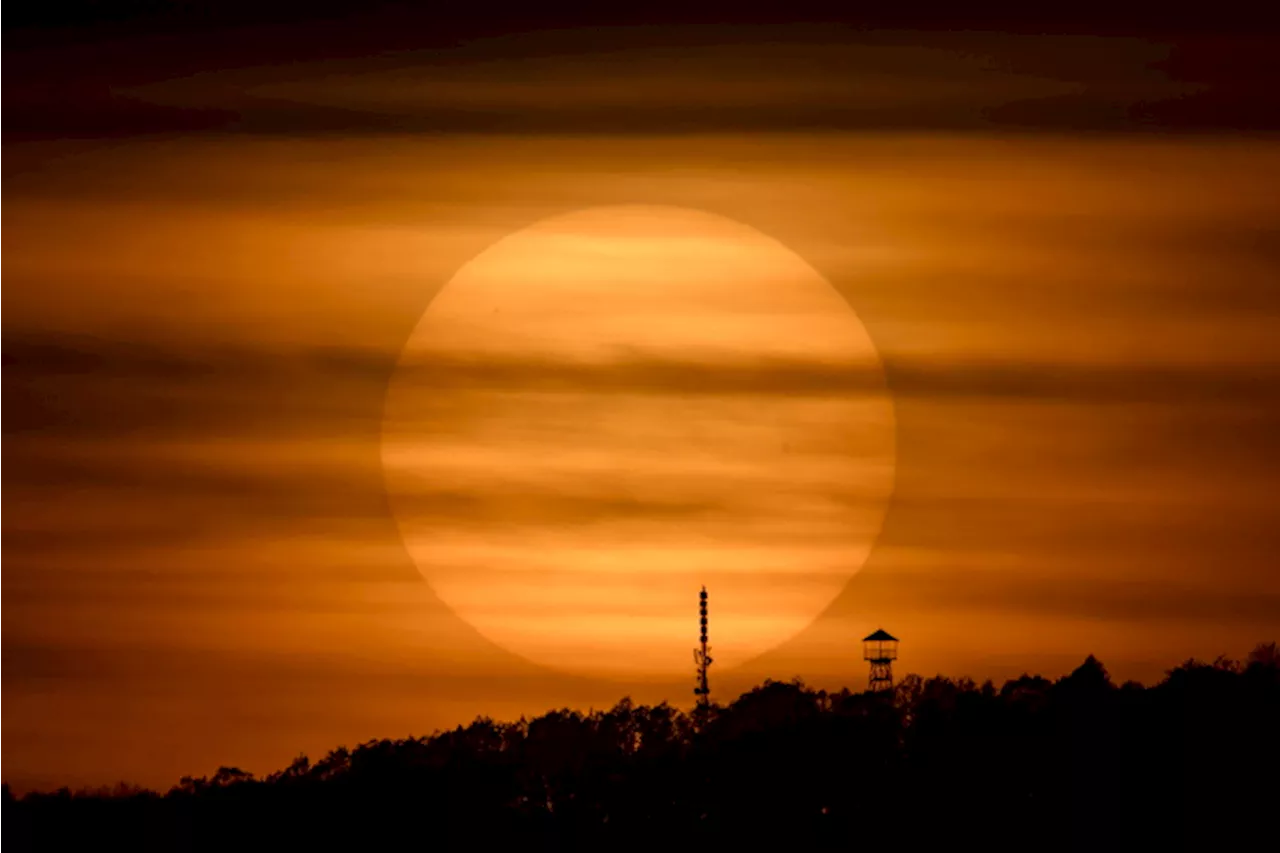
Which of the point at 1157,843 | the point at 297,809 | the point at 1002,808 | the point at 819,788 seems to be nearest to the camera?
the point at 1157,843

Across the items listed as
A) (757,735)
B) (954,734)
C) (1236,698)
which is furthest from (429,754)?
(1236,698)

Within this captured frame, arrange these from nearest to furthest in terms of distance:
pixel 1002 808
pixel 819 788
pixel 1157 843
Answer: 1. pixel 1157 843
2. pixel 1002 808
3. pixel 819 788

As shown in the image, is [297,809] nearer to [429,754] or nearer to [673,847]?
[429,754]

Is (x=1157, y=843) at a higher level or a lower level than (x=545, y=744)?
lower

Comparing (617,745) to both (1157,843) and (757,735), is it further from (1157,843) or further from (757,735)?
(1157,843)

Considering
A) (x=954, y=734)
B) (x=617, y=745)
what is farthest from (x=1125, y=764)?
(x=617, y=745)

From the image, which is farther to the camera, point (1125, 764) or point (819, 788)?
point (819, 788)
